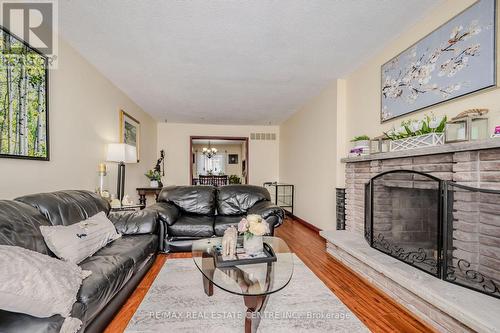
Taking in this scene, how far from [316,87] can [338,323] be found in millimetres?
3401

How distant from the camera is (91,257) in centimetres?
182

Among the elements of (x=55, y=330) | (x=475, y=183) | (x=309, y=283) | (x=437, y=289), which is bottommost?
(x=309, y=283)

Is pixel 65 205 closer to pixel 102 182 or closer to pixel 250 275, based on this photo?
pixel 102 182

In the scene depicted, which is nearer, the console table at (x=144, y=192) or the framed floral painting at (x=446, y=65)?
the framed floral painting at (x=446, y=65)

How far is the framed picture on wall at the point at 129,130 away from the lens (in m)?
4.17

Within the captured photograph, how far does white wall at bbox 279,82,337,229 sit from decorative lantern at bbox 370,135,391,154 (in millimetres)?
914

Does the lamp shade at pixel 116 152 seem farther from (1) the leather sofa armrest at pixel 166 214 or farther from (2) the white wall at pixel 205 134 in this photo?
(2) the white wall at pixel 205 134

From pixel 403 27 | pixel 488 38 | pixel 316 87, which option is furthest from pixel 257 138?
pixel 488 38

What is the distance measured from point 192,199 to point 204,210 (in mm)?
250

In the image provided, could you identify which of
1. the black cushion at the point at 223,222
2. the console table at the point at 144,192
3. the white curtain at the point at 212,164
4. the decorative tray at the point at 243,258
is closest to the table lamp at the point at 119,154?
the console table at the point at 144,192

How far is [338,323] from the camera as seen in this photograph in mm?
1719

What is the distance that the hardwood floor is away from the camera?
67.6 inches

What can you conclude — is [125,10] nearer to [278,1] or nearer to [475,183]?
[278,1]

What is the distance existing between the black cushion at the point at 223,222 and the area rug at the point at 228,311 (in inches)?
32.4
